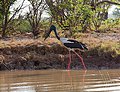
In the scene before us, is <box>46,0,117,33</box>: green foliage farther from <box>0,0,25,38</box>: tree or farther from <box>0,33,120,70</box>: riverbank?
<box>0,33,120,70</box>: riverbank

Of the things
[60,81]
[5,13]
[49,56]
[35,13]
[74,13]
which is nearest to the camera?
[60,81]

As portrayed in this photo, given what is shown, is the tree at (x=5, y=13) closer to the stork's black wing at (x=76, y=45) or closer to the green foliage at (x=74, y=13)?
the green foliage at (x=74, y=13)

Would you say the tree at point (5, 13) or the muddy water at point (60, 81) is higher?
the tree at point (5, 13)

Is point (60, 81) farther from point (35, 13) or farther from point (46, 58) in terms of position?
point (35, 13)

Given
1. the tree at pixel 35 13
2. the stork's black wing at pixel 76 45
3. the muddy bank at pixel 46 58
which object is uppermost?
the tree at pixel 35 13

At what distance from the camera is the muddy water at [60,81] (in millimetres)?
8820

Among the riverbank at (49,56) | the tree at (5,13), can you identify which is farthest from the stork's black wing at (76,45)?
the tree at (5,13)

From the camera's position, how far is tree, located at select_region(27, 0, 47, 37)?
55.4 feet

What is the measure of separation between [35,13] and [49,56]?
419 centimetres

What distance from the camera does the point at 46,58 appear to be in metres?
13.1

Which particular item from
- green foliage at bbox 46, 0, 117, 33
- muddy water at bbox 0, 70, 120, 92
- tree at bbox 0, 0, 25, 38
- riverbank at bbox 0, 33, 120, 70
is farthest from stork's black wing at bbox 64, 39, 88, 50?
tree at bbox 0, 0, 25, 38

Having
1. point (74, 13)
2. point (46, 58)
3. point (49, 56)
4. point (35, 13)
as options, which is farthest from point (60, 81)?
point (35, 13)

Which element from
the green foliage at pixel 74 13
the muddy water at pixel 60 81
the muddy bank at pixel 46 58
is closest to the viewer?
the muddy water at pixel 60 81

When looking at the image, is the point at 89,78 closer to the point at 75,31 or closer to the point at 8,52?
the point at 8,52
